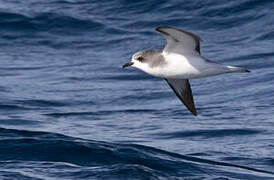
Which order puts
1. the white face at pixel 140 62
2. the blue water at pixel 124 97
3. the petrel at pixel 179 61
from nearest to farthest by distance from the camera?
the petrel at pixel 179 61
the white face at pixel 140 62
the blue water at pixel 124 97

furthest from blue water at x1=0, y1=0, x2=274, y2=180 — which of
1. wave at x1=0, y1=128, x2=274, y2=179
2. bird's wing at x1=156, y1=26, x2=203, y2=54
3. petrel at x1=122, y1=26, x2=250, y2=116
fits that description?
bird's wing at x1=156, y1=26, x2=203, y2=54

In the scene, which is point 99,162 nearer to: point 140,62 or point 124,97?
point 140,62

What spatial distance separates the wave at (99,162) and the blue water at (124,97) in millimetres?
21

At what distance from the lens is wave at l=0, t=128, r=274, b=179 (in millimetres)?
14789

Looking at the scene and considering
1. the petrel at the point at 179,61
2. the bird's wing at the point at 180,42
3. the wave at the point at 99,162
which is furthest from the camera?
the wave at the point at 99,162

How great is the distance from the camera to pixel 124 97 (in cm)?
2158

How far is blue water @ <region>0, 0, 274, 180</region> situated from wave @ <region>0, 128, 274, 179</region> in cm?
2

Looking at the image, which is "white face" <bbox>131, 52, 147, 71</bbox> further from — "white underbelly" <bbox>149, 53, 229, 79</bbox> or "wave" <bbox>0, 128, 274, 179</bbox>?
"wave" <bbox>0, 128, 274, 179</bbox>

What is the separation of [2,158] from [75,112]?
5.15 m

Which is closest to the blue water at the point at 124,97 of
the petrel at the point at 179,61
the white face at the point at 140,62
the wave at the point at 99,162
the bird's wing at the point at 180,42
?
the wave at the point at 99,162

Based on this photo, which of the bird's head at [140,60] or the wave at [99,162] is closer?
the bird's head at [140,60]

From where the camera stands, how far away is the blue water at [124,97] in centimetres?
1566

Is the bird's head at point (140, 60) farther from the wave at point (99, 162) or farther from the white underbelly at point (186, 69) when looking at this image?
the wave at point (99, 162)

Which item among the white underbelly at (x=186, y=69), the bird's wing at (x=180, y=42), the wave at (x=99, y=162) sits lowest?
the wave at (x=99, y=162)
